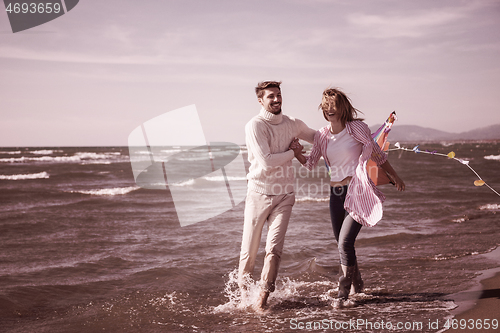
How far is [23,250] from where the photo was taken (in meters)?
6.59

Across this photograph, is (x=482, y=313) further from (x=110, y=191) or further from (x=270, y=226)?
(x=110, y=191)

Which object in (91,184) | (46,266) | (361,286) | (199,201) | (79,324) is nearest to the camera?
(79,324)

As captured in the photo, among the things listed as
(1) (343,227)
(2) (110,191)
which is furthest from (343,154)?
(2) (110,191)

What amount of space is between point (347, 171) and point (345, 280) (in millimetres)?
1079

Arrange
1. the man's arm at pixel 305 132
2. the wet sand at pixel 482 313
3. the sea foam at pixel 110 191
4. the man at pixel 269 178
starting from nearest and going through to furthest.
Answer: the wet sand at pixel 482 313, the man at pixel 269 178, the man's arm at pixel 305 132, the sea foam at pixel 110 191

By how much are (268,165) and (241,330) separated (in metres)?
1.52

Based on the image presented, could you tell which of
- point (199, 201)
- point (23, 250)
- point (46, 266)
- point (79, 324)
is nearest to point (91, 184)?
point (199, 201)

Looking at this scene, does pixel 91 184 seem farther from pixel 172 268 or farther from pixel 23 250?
pixel 172 268

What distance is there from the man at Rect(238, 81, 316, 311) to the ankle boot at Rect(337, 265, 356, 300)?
664mm

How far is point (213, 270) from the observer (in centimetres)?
543

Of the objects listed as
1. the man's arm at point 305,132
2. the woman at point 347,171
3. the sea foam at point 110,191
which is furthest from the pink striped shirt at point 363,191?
the sea foam at point 110,191

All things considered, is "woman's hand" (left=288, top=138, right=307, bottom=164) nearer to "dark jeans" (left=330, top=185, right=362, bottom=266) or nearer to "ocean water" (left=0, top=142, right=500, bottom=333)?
"dark jeans" (left=330, top=185, right=362, bottom=266)

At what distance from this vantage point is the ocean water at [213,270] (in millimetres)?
3703

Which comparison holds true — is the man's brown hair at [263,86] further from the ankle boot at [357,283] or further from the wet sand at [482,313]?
the wet sand at [482,313]
